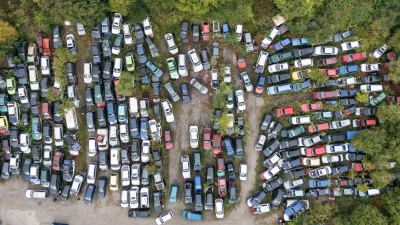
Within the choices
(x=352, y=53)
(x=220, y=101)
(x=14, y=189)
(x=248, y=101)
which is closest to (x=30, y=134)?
(x=14, y=189)

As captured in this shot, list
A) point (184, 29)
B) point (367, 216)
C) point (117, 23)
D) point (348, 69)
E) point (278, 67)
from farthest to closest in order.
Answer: point (348, 69) → point (278, 67) → point (184, 29) → point (117, 23) → point (367, 216)

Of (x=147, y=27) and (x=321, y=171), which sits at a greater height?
(x=147, y=27)

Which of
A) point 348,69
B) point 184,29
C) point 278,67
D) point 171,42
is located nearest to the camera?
point 184,29

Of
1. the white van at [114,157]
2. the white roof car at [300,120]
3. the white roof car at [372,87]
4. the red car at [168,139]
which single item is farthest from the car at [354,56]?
the white van at [114,157]

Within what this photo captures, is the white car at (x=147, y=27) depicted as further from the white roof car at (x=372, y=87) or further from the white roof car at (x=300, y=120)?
the white roof car at (x=372, y=87)

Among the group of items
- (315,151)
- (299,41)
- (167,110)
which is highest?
(299,41)

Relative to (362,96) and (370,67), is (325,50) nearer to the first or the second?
(370,67)

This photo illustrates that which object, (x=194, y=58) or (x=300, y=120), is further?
(x=300, y=120)

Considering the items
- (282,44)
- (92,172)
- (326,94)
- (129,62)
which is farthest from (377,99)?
(92,172)
